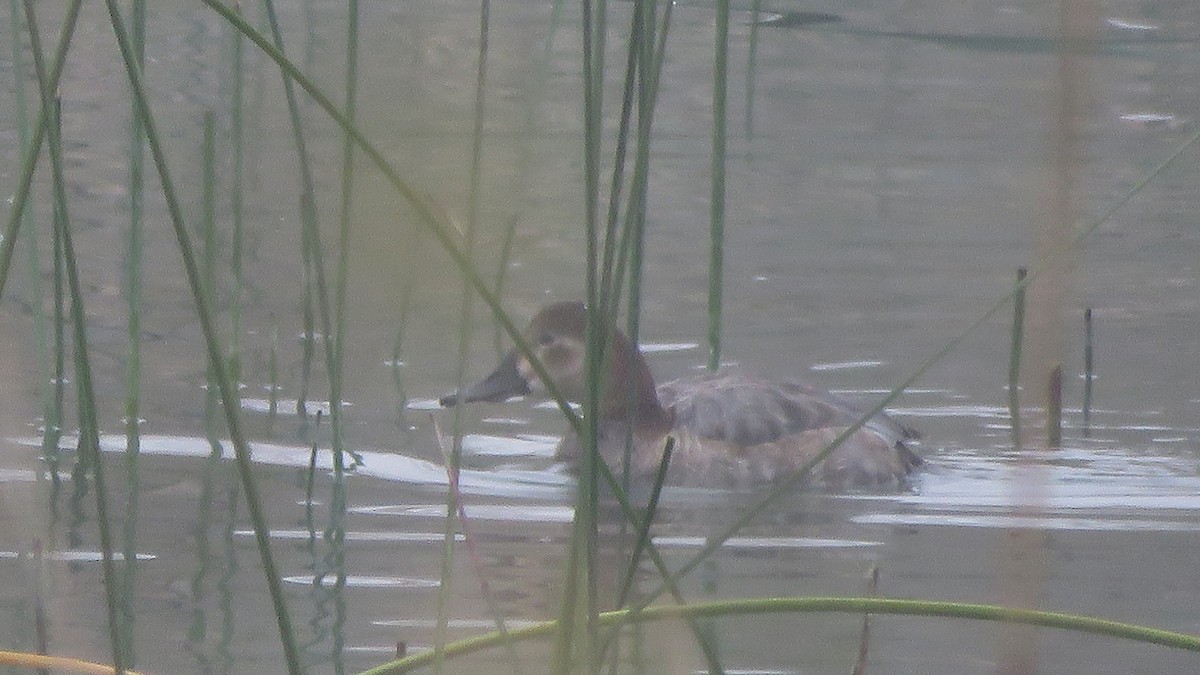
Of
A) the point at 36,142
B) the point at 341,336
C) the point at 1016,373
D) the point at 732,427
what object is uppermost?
the point at 36,142

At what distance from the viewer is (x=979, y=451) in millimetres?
6703

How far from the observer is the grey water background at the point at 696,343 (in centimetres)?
459

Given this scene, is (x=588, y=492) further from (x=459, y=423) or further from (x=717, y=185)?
(x=717, y=185)

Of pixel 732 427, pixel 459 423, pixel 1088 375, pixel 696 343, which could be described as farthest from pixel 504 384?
pixel 459 423

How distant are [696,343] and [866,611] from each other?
561 cm

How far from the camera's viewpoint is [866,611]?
2.52m

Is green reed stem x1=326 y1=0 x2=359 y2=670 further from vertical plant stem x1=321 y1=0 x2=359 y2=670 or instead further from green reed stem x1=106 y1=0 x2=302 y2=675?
green reed stem x1=106 y1=0 x2=302 y2=675

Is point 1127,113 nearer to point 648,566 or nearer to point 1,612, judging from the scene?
point 648,566

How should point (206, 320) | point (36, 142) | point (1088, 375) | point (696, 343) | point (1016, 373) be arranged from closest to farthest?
point (206, 320) < point (36, 142) < point (1016, 373) < point (1088, 375) < point (696, 343)

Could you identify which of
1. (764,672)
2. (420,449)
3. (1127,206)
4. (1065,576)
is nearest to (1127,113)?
(1127,206)

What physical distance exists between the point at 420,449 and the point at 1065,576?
2.02 meters

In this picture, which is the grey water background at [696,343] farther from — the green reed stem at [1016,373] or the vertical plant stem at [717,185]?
the vertical plant stem at [717,185]

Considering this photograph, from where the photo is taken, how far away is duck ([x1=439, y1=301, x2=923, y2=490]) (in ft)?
21.3

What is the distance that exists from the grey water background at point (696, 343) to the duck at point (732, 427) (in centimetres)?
14
